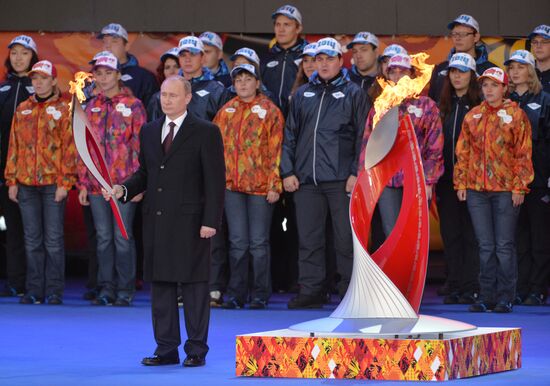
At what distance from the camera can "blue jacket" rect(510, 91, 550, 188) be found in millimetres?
9062

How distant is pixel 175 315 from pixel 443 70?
431cm

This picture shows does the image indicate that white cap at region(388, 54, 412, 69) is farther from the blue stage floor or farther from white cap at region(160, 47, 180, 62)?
white cap at region(160, 47, 180, 62)

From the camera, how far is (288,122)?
9.16 meters

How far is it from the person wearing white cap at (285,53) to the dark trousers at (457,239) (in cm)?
152

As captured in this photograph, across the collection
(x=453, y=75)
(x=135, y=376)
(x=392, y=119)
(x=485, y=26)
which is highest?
(x=485, y=26)

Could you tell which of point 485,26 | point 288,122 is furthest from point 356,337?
point 485,26

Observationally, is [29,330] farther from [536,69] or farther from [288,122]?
[536,69]

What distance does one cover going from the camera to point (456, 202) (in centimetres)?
948

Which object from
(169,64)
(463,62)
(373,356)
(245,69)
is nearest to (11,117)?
(169,64)

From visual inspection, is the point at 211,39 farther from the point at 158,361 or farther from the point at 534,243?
the point at 158,361

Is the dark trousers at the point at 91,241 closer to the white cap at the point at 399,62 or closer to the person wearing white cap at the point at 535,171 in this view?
the white cap at the point at 399,62

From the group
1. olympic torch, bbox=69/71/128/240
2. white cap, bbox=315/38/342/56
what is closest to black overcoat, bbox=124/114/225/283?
olympic torch, bbox=69/71/128/240

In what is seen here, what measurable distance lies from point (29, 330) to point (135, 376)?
213cm

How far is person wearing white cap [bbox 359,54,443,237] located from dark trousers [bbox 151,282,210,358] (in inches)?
Result: 108
